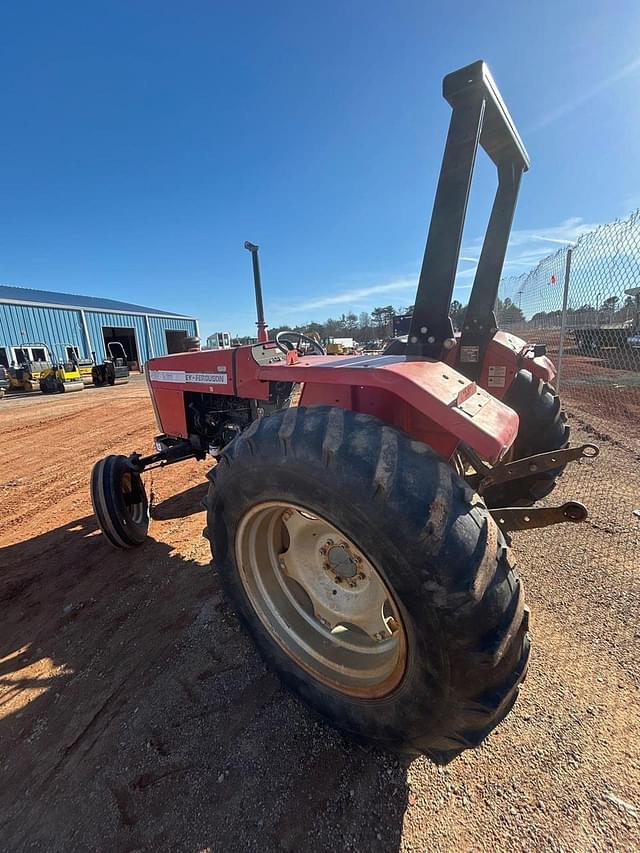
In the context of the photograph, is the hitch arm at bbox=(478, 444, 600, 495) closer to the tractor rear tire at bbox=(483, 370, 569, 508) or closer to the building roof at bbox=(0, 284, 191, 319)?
the tractor rear tire at bbox=(483, 370, 569, 508)

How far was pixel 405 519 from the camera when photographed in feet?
3.80

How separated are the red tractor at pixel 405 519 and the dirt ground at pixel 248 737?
0.22 metres

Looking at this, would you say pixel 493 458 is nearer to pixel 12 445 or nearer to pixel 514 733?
pixel 514 733

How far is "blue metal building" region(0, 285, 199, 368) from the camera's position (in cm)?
2139

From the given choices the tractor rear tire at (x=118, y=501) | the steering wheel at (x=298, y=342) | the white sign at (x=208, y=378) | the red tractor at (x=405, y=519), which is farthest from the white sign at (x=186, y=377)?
the red tractor at (x=405, y=519)

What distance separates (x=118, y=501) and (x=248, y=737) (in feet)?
6.23

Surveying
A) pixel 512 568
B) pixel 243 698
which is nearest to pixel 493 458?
pixel 512 568

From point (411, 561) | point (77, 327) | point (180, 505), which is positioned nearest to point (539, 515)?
point (411, 561)

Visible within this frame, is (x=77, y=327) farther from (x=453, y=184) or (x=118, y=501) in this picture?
(x=453, y=184)

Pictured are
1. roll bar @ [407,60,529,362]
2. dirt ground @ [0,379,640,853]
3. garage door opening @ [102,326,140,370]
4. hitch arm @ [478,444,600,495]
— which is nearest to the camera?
dirt ground @ [0,379,640,853]

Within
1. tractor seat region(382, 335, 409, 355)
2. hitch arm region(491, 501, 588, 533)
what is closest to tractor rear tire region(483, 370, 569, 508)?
tractor seat region(382, 335, 409, 355)

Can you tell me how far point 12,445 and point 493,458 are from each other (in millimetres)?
8261

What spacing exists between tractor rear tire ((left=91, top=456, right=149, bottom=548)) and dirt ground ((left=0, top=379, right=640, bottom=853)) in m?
0.23

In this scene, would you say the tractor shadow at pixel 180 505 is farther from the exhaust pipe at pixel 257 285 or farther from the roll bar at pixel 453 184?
the roll bar at pixel 453 184
